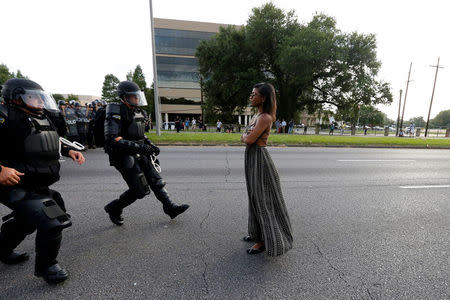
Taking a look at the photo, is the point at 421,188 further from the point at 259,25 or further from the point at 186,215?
the point at 259,25

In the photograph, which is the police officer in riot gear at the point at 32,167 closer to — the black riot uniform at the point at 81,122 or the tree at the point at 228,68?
the black riot uniform at the point at 81,122

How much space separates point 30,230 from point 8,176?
2.24 feet

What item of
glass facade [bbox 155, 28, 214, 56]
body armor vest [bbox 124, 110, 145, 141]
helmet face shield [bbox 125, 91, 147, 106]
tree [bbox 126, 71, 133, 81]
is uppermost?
glass facade [bbox 155, 28, 214, 56]

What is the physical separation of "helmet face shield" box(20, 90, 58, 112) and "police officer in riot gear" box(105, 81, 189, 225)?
30.2 inches

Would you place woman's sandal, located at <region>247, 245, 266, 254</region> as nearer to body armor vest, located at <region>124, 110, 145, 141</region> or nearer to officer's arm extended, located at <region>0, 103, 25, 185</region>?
body armor vest, located at <region>124, 110, 145, 141</region>

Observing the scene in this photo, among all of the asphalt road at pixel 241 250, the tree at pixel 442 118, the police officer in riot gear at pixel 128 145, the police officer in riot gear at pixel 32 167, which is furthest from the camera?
the tree at pixel 442 118

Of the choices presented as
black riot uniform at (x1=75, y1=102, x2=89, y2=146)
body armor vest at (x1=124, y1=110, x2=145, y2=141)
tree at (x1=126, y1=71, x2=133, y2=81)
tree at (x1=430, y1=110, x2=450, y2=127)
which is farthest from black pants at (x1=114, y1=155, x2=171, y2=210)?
tree at (x1=430, y1=110, x2=450, y2=127)

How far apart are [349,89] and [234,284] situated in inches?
1165

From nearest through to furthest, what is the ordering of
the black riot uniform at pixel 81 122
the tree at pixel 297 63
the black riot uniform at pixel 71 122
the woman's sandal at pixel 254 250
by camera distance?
the woman's sandal at pixel 254 250 → the black riot uniform at pixel 71 122 → the black riot uniform at pixel 81 122 → the tree at pixel 297 63

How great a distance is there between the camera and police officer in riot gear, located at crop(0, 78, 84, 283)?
187 centimetres

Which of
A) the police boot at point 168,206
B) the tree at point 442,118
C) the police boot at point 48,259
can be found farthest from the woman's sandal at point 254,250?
the tree at point 442,118

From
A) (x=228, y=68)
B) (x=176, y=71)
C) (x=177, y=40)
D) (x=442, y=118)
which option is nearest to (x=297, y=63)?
(x=228, y=68)

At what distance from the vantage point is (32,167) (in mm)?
1936

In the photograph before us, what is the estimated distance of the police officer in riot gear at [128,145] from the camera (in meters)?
2.79
